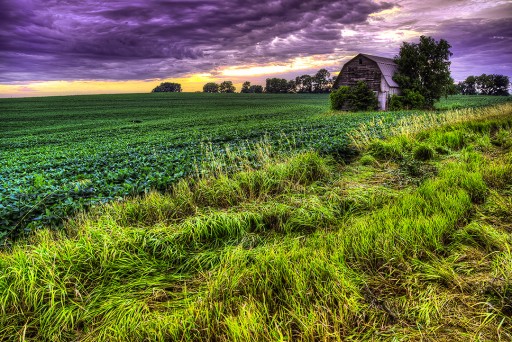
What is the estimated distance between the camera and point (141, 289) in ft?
10.6

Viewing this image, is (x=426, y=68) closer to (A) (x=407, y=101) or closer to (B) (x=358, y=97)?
(A) (x=407, y=101)

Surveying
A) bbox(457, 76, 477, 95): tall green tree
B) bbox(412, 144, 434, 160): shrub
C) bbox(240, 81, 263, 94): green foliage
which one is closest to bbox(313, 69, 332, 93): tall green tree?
bbox(240, 81, 263, 94): green foliage

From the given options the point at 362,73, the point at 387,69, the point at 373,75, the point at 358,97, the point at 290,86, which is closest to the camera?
the point at 373,75

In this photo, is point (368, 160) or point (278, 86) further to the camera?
point (278, 86)

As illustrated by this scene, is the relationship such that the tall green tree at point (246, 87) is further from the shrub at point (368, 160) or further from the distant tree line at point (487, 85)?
the shrub at point (368, 160)

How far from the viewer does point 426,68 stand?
37969 millimetres

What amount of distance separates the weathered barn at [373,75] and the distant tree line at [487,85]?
306 feet

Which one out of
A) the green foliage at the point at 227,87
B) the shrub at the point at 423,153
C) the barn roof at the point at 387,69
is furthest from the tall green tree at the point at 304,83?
the shrub at the point at 423,153

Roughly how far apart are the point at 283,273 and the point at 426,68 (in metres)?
44.2

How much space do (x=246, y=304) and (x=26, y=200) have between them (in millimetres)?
6085

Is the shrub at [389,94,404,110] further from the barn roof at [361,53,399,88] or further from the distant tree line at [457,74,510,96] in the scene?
the distant tree line at [457,74,510,96]

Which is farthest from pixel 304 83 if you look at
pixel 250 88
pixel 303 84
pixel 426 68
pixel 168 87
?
pixel 426 68

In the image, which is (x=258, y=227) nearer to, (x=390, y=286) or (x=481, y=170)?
(x=390, y=286)

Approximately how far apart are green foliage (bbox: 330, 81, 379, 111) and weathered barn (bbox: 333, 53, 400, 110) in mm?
915
